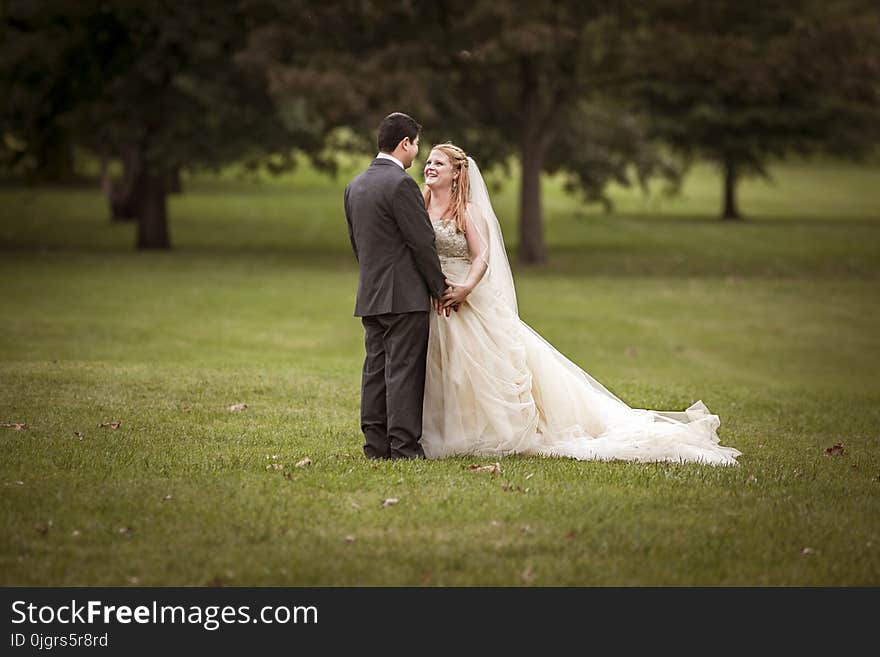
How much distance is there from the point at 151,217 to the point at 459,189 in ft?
97.6

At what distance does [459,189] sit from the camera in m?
8.66

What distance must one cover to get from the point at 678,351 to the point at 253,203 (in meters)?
40.8

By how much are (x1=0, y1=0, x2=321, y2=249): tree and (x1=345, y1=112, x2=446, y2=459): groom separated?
24.1 metres

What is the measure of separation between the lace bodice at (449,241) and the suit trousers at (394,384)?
1.91ft

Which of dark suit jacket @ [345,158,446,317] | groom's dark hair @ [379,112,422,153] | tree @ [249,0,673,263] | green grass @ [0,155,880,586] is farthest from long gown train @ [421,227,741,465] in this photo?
tree @ [249,0,673,263]

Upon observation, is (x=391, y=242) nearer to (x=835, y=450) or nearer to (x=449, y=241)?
(x=449, y=241)

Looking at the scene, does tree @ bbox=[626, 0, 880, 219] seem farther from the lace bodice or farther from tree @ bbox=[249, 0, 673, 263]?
the lace bodice

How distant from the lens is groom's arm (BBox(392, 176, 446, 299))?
315 inches

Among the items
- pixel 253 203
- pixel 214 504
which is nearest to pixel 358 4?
pixel 214 504

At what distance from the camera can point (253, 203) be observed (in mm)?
59188

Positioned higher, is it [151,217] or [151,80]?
[151,80]

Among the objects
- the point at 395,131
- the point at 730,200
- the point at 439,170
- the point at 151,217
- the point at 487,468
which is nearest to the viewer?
the point at 487,468

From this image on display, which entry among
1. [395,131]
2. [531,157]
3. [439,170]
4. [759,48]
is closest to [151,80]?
[531,157]

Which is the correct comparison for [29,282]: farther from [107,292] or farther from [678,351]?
[678,351]
